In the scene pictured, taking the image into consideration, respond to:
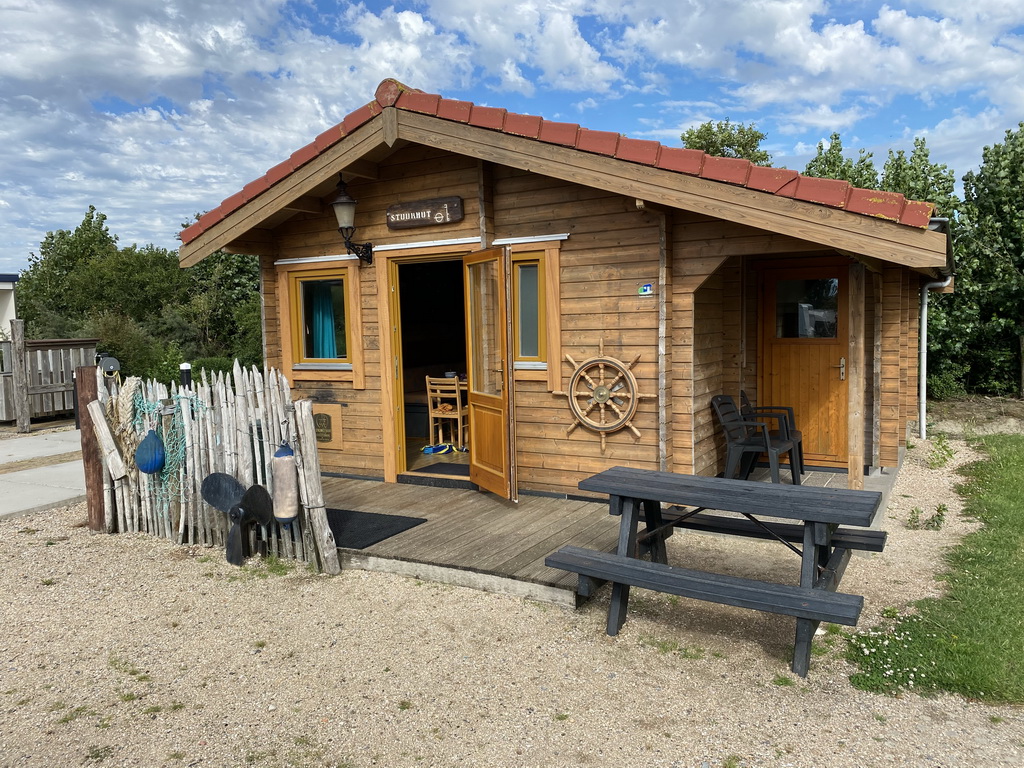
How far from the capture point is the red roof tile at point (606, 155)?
4.70 metres

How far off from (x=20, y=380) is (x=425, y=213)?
9.50 m

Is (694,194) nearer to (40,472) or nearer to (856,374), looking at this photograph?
(856,374)

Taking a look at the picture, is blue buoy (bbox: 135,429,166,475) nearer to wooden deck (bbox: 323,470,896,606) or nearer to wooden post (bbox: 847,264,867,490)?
wooden deck (bbox: 323,470,896,606)

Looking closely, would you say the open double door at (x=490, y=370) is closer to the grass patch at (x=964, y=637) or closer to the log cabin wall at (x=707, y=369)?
the log cabin wall at (x=707, y=369)

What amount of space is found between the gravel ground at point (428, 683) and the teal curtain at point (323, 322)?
2.87 meters

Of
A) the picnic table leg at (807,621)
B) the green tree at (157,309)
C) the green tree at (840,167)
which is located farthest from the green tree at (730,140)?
the picnic table leg at (807,621)

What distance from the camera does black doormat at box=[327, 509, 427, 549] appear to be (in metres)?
5.46

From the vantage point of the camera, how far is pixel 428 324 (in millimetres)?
11258

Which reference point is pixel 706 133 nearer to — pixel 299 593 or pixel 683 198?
pixel 683 198

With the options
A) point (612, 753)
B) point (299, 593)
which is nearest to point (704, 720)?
point (612, 753)

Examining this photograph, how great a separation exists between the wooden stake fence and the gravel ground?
392 millimetres

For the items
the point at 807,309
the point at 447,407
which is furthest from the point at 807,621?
the point at 447,407

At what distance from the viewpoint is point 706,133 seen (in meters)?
22.8

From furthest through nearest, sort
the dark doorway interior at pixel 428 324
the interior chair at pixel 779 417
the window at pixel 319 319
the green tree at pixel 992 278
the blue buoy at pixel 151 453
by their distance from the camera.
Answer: the green tree at pixel 992 278 → the dark doorway interior at pixel 428 324 → the window at pixel 319 319 → the interior chair at pixel 779 417 → the blue buoy at pixel 151 453
